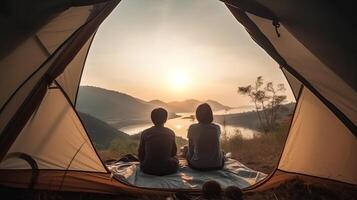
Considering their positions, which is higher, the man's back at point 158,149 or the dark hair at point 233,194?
the man's back at point 158,149

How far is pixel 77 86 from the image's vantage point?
20.9ft

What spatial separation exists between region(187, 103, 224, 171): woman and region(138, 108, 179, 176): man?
0.39m

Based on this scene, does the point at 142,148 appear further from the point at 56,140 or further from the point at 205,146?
the point at 56,140

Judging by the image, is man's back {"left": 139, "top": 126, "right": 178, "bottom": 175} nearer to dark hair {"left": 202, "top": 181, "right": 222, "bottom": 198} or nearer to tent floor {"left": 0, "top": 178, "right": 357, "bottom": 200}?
tent floor {"left": 0, "top": 178, "right": 357, "bottom": 200}

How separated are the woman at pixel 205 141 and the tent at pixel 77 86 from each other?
38.1 inches

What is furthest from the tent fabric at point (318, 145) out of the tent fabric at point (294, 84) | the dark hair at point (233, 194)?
the dark hair at point (233, 194)

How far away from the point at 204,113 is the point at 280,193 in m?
1.74

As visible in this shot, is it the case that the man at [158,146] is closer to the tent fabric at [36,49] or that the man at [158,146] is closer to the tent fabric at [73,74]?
the tent fabric at [73,74]

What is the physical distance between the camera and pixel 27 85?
4070mm

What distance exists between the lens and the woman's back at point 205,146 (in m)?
5.95

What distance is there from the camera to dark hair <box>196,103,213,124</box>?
6.02 m

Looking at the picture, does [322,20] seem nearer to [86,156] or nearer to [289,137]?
[289,137]

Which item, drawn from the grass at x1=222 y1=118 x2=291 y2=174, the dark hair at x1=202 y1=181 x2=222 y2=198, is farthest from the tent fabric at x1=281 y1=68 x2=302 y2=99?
the dark hair at x1=202 y1=181 x2=222 y2=198

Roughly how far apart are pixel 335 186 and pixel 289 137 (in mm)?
1252
